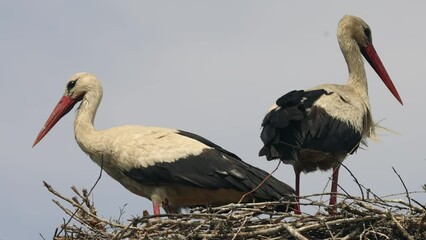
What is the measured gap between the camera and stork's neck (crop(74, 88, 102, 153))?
440 inches

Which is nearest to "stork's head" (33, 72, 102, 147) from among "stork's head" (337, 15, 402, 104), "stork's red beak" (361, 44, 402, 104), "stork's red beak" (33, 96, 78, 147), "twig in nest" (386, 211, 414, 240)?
"stork's red beak" (33, 96, 78, 147)

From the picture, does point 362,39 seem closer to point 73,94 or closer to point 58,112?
point 73,94

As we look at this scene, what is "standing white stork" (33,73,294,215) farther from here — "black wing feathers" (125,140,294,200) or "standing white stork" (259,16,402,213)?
"standing white stork" (259,16,402,213)

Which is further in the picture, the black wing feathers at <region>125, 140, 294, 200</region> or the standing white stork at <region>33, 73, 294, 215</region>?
→ the standing white stork at <region>33, 73, 294, 215</region>

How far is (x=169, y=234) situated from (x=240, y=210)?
48 centimetres

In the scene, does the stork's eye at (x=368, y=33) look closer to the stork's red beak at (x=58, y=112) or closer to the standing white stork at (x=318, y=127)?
the standing white stork at (x=318, y=127)

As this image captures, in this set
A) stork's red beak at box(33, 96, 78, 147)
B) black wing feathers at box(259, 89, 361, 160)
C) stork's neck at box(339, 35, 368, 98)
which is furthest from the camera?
stork's neck at box(339, 35, 368, 98)

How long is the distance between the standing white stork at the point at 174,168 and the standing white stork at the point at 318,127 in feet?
1.08

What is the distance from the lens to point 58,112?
11.9 meters

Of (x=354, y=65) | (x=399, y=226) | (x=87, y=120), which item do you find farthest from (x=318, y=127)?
(x=399, y=226)

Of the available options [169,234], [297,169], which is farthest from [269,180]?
[169,234]

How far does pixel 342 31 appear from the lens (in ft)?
42.0

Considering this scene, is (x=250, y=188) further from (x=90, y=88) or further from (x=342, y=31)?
(x=342, y=31)

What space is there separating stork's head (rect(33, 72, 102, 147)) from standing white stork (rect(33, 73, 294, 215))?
2.29 feet
